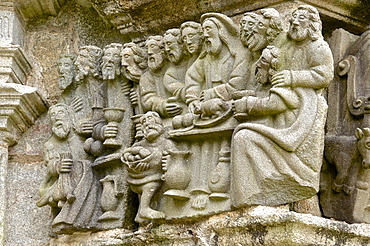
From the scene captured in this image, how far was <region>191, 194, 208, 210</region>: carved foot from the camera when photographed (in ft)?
14.6

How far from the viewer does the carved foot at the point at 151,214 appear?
15.0ft

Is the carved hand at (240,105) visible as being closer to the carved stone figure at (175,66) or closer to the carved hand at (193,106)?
the carved hand at (193,106)

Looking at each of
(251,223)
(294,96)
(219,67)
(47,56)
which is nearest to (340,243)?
(251,223)

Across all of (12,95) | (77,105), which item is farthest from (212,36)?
(12,95)

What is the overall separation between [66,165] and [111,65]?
0.61 m

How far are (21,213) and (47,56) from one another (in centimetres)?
99

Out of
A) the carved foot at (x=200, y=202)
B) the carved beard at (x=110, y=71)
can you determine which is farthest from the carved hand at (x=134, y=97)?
the carved foot at (x=200, y=202)

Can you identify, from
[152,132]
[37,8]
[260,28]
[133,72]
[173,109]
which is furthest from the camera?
[37,8]

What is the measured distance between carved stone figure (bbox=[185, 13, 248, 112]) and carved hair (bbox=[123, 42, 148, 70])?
425 mm

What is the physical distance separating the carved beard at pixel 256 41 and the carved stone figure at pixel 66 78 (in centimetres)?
128

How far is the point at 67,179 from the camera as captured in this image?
16.5ft

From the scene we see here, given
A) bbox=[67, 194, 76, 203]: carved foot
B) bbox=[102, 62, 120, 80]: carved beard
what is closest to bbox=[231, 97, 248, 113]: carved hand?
bbox=[102, 62, 120, 80]: carved beard

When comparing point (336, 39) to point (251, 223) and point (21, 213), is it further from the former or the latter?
point (21, 213)

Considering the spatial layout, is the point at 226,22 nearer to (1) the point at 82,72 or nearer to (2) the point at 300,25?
(2) the point at 300,25
